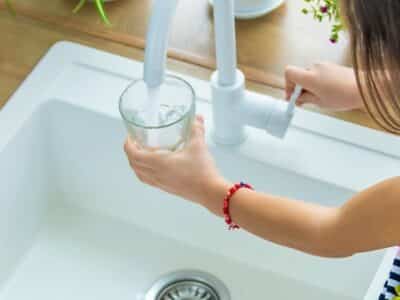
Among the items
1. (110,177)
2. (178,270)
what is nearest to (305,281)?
(178,270)

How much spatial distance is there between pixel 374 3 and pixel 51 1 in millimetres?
630

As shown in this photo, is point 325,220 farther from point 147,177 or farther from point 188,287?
point 188,287

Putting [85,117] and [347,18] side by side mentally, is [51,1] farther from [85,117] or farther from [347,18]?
[347,18]

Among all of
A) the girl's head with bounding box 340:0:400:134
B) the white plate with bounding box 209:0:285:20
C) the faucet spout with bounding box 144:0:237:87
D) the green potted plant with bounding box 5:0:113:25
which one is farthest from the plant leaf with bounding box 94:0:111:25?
the girl's head with bounding box 340:0:400:134

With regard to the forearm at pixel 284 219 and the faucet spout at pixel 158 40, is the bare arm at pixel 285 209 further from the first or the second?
the faucet spout at pixel 158 40

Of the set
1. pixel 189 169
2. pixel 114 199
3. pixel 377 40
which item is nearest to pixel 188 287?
pixel 114 199

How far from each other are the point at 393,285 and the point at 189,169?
0.24 meters

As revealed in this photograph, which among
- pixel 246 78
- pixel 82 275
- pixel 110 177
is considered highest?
pixel 246 78

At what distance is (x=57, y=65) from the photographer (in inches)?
44.1

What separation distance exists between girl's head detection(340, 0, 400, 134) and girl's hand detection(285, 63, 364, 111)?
18cm

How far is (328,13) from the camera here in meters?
1.11

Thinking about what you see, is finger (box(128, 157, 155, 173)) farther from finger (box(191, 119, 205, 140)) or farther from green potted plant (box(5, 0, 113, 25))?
green potted plant (box(5, 0, 113, 25))

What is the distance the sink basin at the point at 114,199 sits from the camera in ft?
3.34

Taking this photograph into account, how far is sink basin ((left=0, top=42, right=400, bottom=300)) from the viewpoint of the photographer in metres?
1.02
